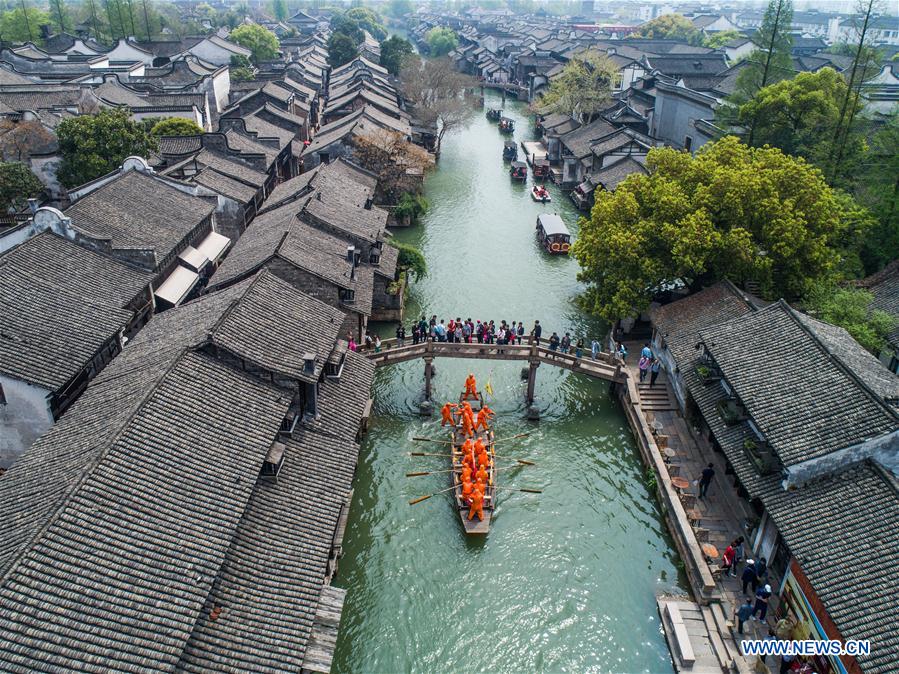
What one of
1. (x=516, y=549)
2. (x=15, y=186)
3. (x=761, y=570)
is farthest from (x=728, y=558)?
(x=15, y=186)

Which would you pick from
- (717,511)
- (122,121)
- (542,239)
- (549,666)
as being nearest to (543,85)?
(542,239)

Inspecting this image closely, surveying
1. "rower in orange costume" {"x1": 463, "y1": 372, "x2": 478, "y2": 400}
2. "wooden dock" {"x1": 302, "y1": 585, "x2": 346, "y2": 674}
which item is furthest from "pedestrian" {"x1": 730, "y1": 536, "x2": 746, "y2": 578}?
"rower in orange costume" {"x1": 463, "y1": 372, "x2": 478, "y2": 400}

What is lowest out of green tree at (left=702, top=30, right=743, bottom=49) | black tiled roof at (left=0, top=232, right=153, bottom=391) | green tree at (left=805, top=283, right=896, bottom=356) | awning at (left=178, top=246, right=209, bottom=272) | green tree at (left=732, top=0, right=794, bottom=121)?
awning at (left=178, top=246, right=209, bottom=272)

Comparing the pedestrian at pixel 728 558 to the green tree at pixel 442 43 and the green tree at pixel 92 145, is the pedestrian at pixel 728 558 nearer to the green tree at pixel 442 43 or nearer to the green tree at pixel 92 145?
the green tree at pixel 92 145

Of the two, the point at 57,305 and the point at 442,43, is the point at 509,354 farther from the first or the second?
the point at 442,43

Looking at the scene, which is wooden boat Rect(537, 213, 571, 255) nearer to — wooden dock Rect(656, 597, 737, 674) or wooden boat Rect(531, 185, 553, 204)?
wooden boat Rect(531, 185, 553, 204)

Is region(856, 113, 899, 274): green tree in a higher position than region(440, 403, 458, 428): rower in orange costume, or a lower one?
Answer: higher

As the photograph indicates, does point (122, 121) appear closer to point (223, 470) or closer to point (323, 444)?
point (323, 444)
